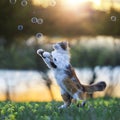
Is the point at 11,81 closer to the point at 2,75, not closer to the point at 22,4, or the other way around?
the point at 2,75

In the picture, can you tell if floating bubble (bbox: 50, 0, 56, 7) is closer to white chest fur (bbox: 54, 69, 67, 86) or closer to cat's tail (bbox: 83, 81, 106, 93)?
cat's tail (bbox: 83, 81, 106, 93)

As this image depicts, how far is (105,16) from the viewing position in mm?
9141

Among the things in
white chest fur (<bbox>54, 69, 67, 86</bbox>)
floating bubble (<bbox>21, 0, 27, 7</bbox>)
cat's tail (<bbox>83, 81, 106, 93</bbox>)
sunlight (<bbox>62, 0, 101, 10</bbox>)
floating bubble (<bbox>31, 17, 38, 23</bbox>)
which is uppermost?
floating bubble (<bbox>21, 0, 27, 7</bbox>)

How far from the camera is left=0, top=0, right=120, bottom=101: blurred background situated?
8.84 metres

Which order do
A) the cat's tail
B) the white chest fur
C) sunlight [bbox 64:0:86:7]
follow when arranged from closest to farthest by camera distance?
1. the white chest fur
2. the cat's tail
3. sunlight [bbox 64:0:86:7]

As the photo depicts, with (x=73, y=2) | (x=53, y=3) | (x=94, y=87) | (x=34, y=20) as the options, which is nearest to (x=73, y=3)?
(x=73, y=2)

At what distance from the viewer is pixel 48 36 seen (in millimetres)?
8992

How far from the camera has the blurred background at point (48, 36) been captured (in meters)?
8.84

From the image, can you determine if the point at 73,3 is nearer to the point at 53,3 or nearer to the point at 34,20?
the point at 53,3

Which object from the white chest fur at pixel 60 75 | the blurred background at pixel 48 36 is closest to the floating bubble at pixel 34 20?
the blurred background at pixel 48 36

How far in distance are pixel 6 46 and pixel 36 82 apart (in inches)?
33.8

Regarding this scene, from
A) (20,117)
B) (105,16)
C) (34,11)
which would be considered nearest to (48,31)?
(34,11)

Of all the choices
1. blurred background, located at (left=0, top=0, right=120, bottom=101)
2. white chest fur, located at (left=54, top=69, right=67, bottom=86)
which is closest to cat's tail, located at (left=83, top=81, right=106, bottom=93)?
white chest fur, located at (left=54, top=69, right=67, bottom=86)

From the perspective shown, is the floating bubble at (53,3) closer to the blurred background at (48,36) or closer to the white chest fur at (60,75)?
the blurred background at (48,36)
